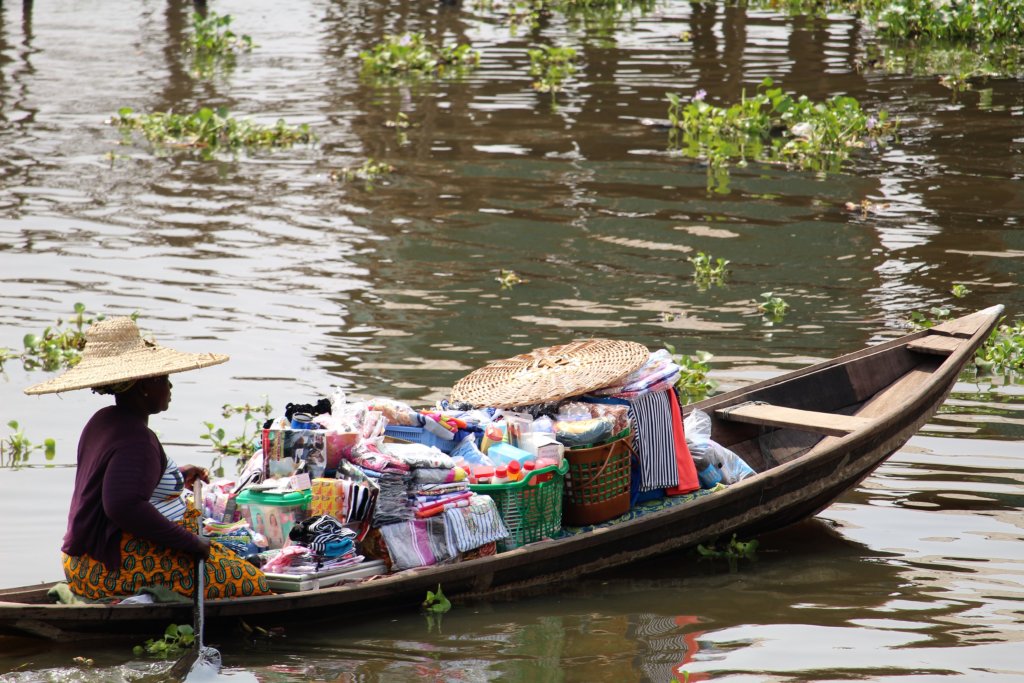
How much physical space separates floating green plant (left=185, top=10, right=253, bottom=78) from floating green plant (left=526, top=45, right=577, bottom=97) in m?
4.55

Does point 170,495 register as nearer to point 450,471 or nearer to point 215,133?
point 450,471

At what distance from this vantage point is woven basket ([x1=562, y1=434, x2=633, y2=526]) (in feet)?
18.5

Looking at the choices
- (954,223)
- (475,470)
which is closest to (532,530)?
(475,470)

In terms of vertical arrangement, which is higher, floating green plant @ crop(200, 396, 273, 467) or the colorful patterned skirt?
the colorful patterned skirt

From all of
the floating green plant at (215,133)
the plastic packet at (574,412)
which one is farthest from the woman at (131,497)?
the floating green plant at (215,133)

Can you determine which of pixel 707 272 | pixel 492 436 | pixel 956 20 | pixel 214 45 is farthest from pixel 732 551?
pixel 214 45

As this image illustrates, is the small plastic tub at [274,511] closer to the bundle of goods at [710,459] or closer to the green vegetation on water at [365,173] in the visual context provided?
the bundle of goods at [710,459]

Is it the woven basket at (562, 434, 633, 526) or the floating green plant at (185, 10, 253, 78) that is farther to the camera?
the floating green plant at (185, 10, 253, 78)

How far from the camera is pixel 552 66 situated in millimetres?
17797

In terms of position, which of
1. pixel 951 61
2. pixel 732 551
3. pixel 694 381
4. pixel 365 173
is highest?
pixel 951 61

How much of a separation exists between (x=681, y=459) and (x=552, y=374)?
712 millimetres

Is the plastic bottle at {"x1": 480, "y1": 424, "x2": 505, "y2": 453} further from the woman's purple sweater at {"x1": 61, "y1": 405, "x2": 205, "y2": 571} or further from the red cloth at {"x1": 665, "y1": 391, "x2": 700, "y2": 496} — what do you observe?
the woman's purple sweater at {"x1": 61, "y1": 405, "x2": 205, "y2": 571}

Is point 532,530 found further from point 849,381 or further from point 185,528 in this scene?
point 849,381

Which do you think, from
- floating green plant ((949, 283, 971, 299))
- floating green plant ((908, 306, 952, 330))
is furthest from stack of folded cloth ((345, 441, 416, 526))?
floating green plant ((949, 283, 971, 299))
